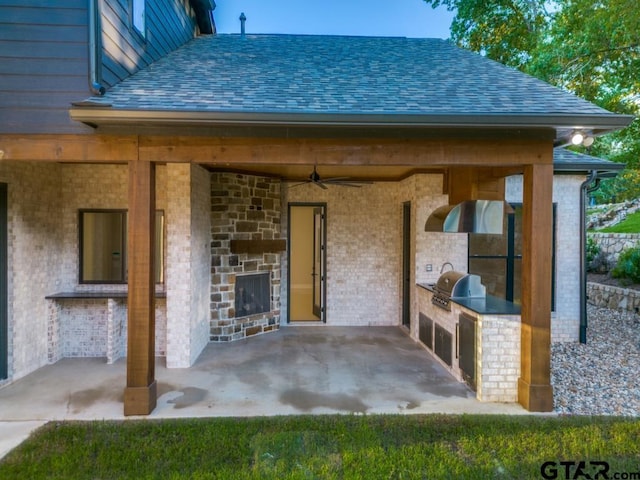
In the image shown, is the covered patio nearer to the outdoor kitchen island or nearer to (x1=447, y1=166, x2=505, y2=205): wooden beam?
the outdoor kitchen island

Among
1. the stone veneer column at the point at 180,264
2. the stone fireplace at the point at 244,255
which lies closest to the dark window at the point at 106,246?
the stone veneer column at the point at 180,264

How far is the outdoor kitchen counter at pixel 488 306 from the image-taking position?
404cm

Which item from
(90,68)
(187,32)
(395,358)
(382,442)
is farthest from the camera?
(187,32)

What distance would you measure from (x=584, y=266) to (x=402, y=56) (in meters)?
4.35

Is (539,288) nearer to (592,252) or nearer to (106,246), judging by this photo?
(106,246)

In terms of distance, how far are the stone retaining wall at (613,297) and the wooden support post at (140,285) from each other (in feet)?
28.9

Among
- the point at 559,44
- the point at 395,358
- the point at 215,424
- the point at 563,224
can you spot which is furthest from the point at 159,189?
the point at 559,44

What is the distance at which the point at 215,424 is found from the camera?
3393 millimetres

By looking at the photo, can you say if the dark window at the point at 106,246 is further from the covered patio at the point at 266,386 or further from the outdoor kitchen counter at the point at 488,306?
the outdoor kitchen counter at the point at 488,306

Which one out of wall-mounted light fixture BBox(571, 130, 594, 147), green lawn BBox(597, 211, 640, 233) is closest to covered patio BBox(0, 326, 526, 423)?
wall-mounted light fixture BBox(571, 130, 594, 147)

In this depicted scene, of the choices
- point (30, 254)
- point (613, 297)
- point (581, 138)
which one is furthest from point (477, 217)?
point (613, 297)

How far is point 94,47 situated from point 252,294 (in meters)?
3.99

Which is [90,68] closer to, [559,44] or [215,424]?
[215,424]

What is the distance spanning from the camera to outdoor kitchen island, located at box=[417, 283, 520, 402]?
394 centimetres
